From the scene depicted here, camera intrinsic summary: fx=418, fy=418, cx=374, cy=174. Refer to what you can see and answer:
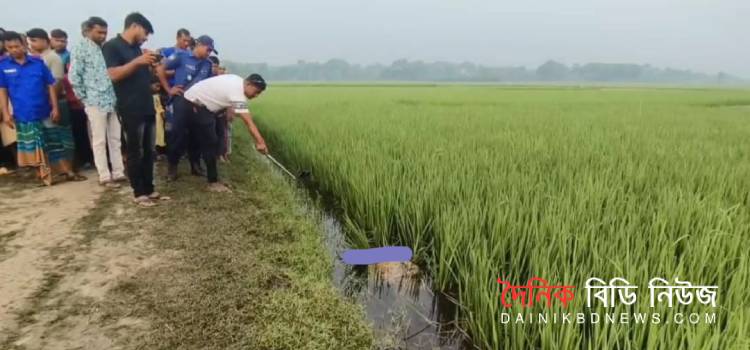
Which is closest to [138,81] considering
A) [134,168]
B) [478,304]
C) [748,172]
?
[134,168]

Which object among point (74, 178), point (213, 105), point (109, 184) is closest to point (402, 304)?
→ point (213, 105)

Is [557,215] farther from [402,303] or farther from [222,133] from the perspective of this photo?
[222,133]

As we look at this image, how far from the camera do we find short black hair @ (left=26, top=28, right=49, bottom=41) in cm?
388

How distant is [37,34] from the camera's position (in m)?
3.92

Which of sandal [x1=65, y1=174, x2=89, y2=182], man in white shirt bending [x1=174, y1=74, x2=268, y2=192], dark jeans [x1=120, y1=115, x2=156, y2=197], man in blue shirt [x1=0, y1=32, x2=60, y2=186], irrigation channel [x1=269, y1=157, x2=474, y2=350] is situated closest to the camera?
irrigation channel [x1=269, y1=157, x2=474, y2=350]

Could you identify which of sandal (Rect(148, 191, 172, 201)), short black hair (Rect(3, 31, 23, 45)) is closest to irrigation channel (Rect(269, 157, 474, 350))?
sandal (Rect(148, 191, 172, 201))

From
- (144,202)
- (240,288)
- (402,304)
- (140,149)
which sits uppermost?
(140,149)

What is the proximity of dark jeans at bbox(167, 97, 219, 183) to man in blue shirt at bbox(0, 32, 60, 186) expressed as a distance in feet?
3.74

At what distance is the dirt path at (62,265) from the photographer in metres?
1.78

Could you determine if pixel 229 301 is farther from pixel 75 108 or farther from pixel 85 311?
pixel 75 108

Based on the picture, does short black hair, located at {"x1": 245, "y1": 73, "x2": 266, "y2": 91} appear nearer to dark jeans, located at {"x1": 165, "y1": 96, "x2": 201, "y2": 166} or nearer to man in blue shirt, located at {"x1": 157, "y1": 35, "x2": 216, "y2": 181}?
dark jeans, located at {"x1": 165, "y1": 96, "x2": 201, "y2": 166}

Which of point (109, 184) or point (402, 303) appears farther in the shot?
point (109, 184)

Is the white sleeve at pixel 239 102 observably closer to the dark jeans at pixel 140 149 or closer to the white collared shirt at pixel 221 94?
the white collared shirt at pixel 221 94

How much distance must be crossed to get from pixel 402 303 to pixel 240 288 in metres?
0.86
